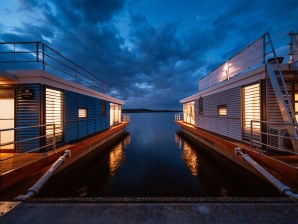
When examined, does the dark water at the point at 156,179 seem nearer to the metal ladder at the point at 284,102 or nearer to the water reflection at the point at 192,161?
the water reflection at the point at 192,161

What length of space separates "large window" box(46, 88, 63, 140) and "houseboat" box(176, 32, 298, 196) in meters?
8.04

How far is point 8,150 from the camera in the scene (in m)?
6.07

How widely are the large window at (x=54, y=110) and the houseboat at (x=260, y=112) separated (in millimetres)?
8043

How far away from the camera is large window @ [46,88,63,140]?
21.4 ft

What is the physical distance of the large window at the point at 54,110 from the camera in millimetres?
6516

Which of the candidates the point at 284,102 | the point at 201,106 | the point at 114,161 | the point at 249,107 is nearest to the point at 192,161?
the point at 249,107

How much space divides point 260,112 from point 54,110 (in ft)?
30.3

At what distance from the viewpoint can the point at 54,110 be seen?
6.94 m

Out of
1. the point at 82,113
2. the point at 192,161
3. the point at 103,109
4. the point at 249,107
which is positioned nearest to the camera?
the point at 249,107

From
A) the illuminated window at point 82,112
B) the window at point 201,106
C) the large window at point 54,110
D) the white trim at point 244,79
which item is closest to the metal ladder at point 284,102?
the white trim at point 244,79

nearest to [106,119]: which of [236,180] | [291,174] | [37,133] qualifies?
[37,133]

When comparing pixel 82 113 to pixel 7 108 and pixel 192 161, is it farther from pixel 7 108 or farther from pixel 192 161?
pixel 192 161

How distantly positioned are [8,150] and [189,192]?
7383mm

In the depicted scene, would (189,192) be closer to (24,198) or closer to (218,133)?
(24,198)
